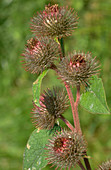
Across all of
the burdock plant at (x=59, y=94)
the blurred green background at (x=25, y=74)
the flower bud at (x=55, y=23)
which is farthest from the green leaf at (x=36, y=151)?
the blurred green background at (x=25, y=74)

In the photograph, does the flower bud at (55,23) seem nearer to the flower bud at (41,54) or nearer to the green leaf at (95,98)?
the flower bud at (41,54)

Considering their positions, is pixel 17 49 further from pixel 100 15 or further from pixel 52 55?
pixel 52 55

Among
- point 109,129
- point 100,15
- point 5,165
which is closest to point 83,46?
point 100,15

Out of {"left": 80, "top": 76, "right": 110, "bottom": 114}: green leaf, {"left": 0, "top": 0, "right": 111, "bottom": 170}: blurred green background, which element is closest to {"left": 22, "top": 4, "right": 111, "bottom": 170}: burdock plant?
{"left": 80, "top": 76, "right": 110, "bottom": 114}: green leaf

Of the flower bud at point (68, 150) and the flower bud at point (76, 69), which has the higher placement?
the flower bud at point (76, 69)

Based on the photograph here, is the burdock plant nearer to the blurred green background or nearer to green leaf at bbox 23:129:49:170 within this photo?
green leaf at bbox 23:129:49:170

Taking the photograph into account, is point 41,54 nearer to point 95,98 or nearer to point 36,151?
point 95,98
